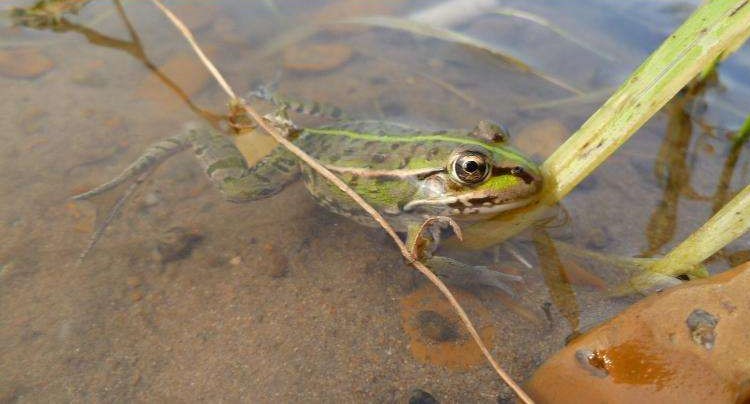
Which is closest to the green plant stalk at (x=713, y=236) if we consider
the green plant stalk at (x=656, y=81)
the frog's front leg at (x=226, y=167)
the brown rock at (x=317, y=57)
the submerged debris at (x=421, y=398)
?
the green plant stalk at (x=656, y=81)

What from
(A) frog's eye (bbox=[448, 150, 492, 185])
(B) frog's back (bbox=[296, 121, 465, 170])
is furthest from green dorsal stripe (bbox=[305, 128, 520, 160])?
(A) frog's eye (bbox=[448, 150, 492, 185])

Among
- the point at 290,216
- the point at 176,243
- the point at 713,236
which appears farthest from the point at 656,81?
the point at 176,243

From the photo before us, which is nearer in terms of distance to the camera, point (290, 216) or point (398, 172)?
point (398, 172)

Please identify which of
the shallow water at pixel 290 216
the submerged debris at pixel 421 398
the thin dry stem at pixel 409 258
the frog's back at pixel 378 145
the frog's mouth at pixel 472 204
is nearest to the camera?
the thin dry stem at pixel 409 258

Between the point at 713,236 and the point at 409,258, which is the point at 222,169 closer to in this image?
the point at 409,258

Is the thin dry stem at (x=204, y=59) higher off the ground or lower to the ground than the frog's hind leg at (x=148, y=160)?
higher

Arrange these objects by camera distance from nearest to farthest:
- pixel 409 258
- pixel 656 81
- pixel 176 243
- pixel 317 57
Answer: pixel 656 81
pixel 409 258
pixel 176 243
pixel 317 57

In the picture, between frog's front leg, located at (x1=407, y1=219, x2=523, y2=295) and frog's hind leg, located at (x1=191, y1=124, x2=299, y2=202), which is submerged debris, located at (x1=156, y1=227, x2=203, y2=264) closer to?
frog's hind leg, located at (x1=191, y1=124, x2=299, y2=202)

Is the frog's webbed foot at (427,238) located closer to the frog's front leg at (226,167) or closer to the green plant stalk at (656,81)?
the green plant stalk at (656,81)
